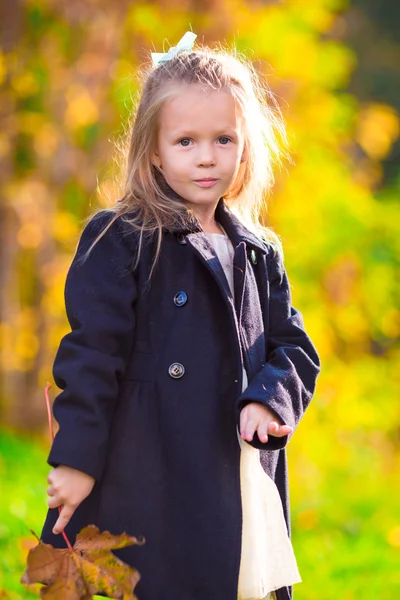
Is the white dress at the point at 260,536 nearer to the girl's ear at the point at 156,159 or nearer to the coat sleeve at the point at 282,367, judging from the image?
the coat sleeve at the point at 282,367

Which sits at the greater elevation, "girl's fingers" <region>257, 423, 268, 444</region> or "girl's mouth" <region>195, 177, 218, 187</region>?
"girl's mouth" <region>195, 177, 218, 187</region>

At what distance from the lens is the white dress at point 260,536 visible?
2299 mm

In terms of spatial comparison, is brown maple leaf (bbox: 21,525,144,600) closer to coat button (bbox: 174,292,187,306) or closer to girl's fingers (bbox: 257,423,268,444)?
girl's fingers (bbox: 257,423,268,444)

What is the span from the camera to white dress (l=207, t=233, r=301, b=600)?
7.54ft

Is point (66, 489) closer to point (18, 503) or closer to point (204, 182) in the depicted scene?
point (204, 182)

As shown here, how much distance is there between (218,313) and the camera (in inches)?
91.9

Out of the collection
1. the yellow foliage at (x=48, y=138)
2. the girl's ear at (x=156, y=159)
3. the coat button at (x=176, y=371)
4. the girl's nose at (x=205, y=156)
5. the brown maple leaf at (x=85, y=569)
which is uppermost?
the yellow foliage at (x=48, y=138)

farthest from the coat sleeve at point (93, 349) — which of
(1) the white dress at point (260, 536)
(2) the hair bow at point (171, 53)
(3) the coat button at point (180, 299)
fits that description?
(2) the hair bow at point (171, 53)

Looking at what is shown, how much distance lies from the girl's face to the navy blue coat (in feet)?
0.58

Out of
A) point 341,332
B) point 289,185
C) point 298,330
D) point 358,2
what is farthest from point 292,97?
point 358,2

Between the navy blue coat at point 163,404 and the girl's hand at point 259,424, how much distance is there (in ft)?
0.07

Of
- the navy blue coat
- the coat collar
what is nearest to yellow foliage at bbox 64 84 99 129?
the coat collar

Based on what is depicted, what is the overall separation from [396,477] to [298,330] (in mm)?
5445

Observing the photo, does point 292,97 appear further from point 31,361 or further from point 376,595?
point 376,595
